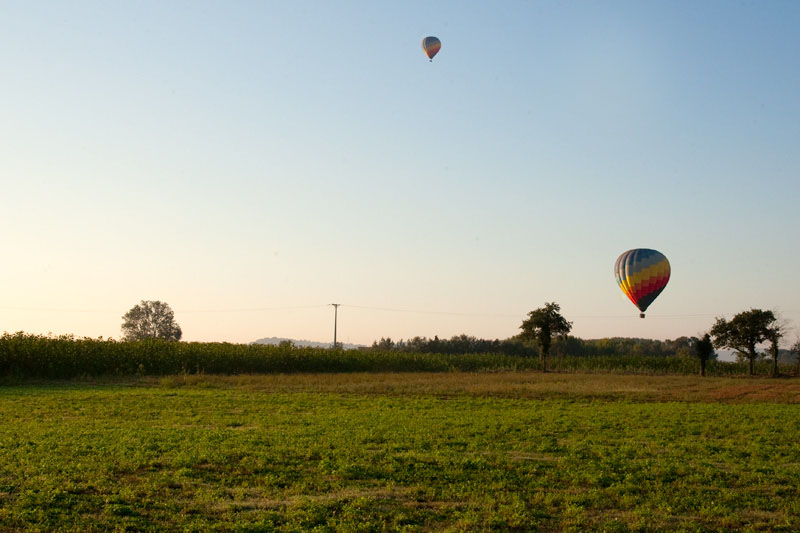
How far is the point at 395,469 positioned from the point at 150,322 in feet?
515

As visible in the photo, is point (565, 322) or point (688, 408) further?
point (565, 322)

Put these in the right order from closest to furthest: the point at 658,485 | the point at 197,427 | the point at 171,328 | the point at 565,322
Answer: the point at 658,485, the point at 197,427, the point at 565,322, the point at 171,328

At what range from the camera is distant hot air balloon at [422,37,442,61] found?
51.8 metres

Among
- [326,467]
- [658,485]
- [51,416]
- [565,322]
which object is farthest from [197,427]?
[565,322]

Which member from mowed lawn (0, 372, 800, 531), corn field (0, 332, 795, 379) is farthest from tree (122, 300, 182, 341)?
mowed lawn (0, 372, 800, 531)

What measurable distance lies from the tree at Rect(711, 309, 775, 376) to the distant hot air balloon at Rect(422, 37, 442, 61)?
43.9 meters

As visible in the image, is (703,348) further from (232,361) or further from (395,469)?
(395,469)

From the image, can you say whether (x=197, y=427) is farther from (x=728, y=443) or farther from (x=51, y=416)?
(x=728, y=443)

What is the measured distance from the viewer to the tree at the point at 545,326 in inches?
2837

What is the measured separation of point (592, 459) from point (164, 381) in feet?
110

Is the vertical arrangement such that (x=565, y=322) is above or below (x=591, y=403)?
above

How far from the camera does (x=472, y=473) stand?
45.0 ft

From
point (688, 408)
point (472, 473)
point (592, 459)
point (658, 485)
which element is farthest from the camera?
point (688, 408)

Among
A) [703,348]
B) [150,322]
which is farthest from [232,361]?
[150,322]
